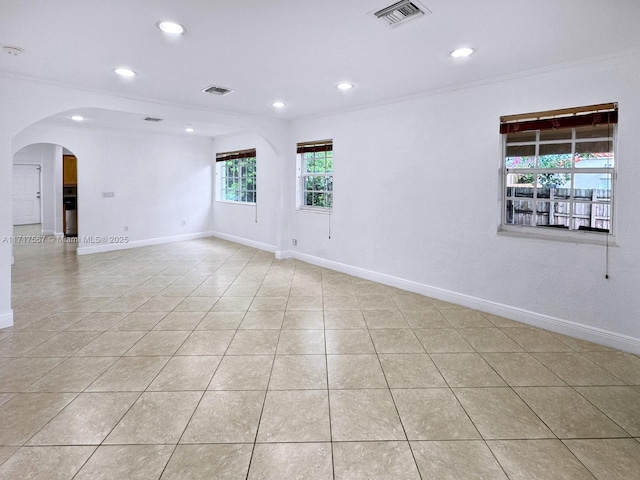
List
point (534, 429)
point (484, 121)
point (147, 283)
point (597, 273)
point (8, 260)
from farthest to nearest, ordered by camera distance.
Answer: point (147, 283), point (484, 121), point (8, 260), point (597, 273), point (534, 429)

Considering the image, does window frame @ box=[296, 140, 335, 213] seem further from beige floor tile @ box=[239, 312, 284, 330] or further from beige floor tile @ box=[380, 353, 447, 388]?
beige floor tile @ box=[380, 353, 447, 388]

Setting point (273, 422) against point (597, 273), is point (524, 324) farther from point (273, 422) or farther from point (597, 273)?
point (273, 422)

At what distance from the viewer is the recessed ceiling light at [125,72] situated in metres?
3.44

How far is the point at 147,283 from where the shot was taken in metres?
5.06

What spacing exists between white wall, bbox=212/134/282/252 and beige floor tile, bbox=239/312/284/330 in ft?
9.16

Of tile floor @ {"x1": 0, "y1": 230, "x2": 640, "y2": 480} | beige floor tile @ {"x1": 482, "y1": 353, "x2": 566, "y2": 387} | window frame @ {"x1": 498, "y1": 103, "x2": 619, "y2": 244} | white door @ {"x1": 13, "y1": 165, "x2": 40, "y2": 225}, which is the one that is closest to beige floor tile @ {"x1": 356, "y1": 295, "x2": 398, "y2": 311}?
tile floor @ {"x1": 0, "y1": 230, "x2": 640, "y2": 480}

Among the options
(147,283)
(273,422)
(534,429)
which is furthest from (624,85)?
(147,283)

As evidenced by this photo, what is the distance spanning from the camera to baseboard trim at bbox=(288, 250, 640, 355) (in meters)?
3.08

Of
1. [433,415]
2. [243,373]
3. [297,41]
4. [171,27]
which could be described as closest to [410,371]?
[433,415]

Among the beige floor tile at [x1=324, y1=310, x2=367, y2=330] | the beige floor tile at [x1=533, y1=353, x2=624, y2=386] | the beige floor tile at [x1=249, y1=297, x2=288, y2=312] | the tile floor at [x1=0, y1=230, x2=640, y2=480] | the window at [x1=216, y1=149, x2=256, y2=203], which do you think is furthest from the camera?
the window at [x1=216, y1=149, x2=256, y2=203]

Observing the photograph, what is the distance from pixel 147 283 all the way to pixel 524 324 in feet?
15.2

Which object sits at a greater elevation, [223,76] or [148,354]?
[223,76]

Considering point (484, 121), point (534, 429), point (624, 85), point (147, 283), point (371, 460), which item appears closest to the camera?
point (371, 460)

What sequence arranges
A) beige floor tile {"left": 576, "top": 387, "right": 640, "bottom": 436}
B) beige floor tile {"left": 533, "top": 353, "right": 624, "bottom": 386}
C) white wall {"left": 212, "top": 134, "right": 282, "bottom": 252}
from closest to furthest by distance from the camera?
1. beige floor tile {"left": 576, "top": 387, "right": 640, "bottom": 436}
2. beige floor tile {"left": 533, "top": 353, "right": 624, "bottom": 386}
3. white wall {"left": 212, "top": 134, "right": 282, "bottom": 252}
